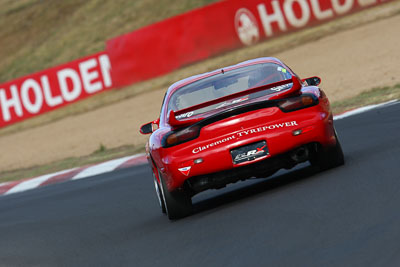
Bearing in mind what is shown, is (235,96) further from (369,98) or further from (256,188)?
(369,98)

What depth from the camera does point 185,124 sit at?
23.0 feet

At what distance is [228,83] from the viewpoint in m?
7.82

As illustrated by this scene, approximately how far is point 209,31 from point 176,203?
18054mm

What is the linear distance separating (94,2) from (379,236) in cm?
4324

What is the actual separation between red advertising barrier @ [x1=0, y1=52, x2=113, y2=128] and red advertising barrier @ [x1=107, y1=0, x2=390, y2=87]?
64 cm

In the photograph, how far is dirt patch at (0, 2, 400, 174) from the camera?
1791 centimetres

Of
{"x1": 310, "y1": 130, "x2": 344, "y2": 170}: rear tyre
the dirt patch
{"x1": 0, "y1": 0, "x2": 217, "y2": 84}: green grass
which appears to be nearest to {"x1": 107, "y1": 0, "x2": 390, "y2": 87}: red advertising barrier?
the dirt patch

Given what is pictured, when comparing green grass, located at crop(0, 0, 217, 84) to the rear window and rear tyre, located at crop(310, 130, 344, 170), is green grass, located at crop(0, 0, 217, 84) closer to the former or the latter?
the rear window

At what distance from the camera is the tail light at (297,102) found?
696 cm

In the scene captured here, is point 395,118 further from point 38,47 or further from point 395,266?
point 38,47

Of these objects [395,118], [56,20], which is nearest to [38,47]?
[56,20]

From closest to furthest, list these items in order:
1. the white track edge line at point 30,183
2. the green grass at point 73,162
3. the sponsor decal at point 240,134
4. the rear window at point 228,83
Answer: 1. the sponsor decal at point 240,134
2. the rear window at point 228,83
3. the white track edge line at point 30,183
4. the green grass at point 73,162

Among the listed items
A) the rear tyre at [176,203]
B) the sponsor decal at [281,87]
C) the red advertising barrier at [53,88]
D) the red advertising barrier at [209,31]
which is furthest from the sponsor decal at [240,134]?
the red advertising barrier at [53,88]

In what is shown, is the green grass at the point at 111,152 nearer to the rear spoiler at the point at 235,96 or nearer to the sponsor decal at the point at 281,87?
the sponsor decal at the point at 281,87
